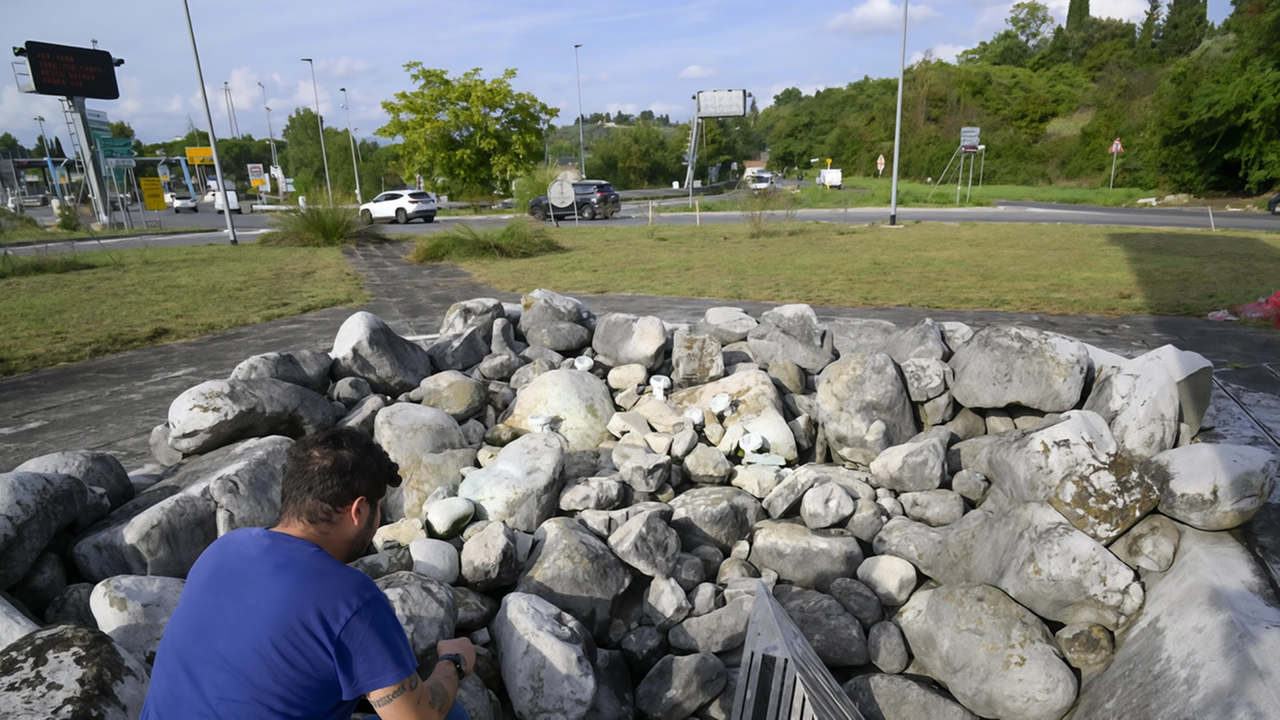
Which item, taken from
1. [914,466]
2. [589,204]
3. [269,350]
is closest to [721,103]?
[589,204]

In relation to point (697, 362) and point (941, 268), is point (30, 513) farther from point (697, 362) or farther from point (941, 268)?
point (941, 268)

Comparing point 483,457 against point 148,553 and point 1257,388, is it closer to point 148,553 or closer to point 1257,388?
point 148,553

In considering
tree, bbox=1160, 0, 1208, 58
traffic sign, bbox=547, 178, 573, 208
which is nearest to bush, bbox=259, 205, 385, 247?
traffic sign, bbox=547, 178, 573, 208

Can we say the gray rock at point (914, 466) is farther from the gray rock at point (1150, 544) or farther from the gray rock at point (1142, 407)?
the gray rock at point (1150, 544)

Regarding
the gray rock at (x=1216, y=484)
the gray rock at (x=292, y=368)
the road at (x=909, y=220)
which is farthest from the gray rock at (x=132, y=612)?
the road at (x=909, y=220)

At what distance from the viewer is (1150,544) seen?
3.33m

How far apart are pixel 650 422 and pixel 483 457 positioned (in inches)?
44.1

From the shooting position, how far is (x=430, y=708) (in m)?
2.01

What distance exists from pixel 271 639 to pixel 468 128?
127ft

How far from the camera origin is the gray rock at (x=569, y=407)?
4.99 m

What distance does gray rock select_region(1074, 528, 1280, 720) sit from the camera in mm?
2385

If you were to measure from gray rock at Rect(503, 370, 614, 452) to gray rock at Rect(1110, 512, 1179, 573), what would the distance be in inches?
116

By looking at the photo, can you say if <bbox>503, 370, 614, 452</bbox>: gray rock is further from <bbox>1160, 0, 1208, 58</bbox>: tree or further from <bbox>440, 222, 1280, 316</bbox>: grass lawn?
<bbox>1160, 0, 1208, 58</bbox>: tree

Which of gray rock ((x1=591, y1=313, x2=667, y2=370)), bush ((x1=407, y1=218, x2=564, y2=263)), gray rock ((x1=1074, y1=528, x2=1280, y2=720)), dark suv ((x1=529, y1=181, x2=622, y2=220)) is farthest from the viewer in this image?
dark suv ((x1=529, y1=181, x2=622, y2=220))
